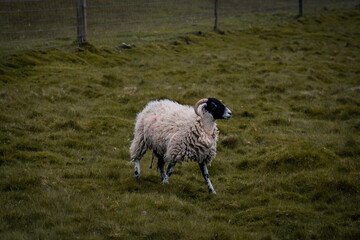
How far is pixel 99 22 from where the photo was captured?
21797mm

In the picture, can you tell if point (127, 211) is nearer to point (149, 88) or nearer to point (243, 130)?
point (243, 130)

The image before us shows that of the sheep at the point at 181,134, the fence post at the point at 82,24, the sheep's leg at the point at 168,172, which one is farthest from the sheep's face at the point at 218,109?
the fence post at the point at 82,24

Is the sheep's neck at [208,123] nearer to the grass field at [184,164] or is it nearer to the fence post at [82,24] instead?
the grass field at [184,164]

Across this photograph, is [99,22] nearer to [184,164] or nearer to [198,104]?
[184,164]

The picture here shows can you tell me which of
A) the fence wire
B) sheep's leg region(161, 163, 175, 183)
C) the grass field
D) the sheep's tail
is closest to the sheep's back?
Result: the sheep's tail

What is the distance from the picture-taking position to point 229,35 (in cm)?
2638

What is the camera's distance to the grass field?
6.41m

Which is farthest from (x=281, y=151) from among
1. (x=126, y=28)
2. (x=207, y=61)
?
(x=126, y=28)

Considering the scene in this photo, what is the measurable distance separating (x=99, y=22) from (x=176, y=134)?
619 inches

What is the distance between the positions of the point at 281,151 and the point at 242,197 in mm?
2273

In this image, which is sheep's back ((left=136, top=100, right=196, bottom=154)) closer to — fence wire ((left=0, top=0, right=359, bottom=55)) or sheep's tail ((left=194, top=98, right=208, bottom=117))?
sheep's tail ((left=194, top=98, right=208, bottom=117))

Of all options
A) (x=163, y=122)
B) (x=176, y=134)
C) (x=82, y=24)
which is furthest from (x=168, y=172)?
(x=82, y=24)

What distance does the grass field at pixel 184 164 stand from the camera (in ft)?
21.0

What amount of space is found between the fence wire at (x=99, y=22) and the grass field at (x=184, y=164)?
5.25 ft
